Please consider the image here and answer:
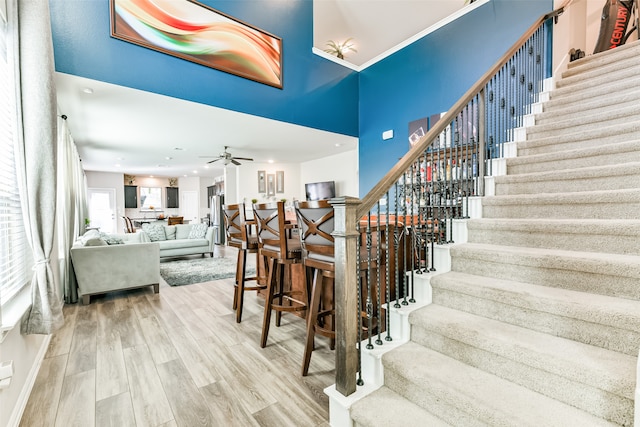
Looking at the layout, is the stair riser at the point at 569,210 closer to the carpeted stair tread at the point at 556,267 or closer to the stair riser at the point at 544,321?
the carpeted stair tread at the point at 556,267

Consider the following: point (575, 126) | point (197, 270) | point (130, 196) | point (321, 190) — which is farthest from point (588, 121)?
point (130, 196)

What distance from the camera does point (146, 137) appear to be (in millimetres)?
5348

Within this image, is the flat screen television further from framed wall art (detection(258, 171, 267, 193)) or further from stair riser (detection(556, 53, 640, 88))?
stair riser (detection(556, 53, 640, 88))

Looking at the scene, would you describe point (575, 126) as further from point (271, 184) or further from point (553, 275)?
point (271, 184)

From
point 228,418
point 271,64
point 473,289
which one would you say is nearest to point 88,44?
point 271,64

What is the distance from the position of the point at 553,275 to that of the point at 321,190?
19.9 ft

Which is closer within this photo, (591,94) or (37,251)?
(37,251)

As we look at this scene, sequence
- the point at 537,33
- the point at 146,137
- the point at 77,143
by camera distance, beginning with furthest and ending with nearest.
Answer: the point at 77,143 → the point at 146,137 → the point at 537,33

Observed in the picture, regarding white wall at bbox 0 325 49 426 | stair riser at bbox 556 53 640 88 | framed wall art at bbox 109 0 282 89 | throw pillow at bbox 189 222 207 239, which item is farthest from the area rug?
stair riser at bbox 556 53 640 88

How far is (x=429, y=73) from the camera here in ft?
15.3

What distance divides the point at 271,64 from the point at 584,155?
396 cm

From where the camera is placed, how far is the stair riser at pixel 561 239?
1611 millimetres

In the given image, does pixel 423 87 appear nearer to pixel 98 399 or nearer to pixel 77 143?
pixel 98 399

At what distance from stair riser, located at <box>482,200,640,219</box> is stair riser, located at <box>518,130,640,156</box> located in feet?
2.41
